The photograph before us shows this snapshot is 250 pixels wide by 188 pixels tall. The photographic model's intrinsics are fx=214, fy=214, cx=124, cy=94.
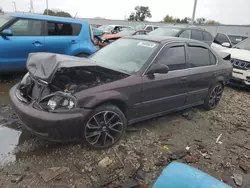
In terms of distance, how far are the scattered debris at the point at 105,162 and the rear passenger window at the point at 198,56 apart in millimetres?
2359

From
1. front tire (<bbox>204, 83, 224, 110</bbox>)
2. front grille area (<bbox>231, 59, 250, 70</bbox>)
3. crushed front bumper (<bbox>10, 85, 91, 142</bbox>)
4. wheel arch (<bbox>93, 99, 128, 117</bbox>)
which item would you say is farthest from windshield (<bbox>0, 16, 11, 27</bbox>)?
front grille area (<bbox>231, 59, 250, 70</bbox>)

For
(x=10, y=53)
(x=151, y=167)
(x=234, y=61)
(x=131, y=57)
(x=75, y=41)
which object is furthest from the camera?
(x=234, y=61)

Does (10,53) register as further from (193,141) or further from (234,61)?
(234,61)

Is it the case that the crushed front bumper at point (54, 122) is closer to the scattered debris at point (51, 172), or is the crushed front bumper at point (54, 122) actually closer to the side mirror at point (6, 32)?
the scattered debris at point (51, 172)

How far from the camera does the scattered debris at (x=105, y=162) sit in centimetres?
288

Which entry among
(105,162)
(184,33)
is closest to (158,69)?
(105,162)

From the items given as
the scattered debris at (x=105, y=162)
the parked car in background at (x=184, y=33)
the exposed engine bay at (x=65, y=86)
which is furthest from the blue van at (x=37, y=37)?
the scattered debris at (x=105, y=162)

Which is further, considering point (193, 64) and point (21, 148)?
point (193, 64)

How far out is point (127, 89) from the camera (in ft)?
10.4

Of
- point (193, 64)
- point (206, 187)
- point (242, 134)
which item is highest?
point (193, 64)

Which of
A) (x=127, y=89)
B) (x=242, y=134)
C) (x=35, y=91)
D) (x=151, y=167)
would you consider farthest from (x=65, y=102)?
(x=242, y=134)

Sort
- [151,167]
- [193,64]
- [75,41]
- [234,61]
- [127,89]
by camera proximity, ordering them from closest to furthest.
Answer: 1. [151,167]
2. [127,89]
3. [193,64]
4. [75,41]
5. [234,61]

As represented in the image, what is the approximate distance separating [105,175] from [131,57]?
194cm

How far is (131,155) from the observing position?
3.16 meters
